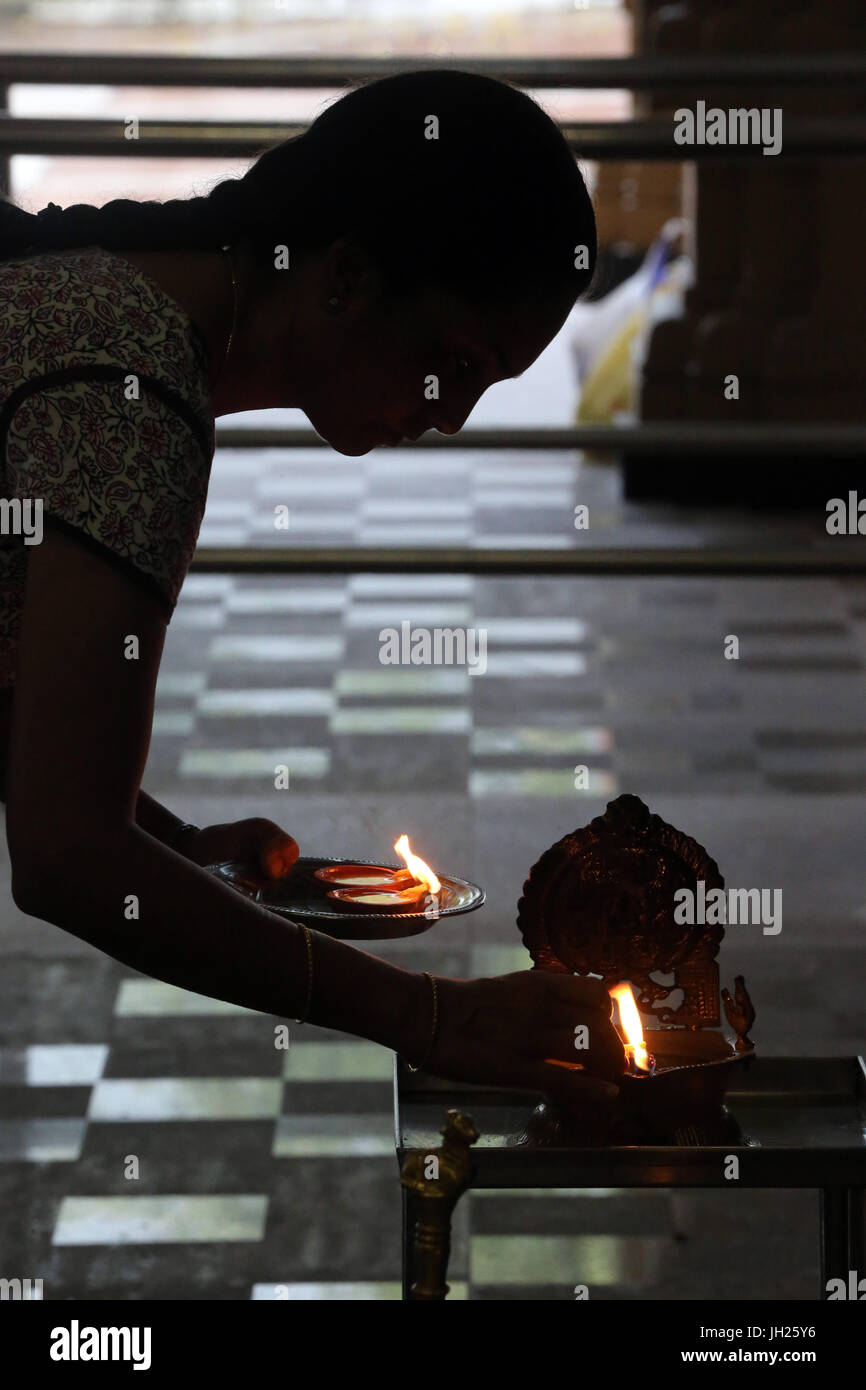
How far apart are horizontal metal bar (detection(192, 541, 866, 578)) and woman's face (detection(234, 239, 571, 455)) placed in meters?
1.07

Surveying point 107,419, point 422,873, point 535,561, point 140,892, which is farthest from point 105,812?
point 535,561

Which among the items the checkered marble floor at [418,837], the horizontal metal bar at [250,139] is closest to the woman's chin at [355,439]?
the checkered marble floor at [418,837]

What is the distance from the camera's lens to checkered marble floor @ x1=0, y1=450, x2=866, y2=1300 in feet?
5.45

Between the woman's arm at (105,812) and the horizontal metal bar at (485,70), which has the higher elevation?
the horizontal metal bar at (485,70)

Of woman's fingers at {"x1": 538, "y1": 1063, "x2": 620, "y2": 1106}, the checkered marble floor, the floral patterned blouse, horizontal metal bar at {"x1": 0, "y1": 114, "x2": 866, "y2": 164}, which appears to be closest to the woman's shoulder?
the floral patterned blouse

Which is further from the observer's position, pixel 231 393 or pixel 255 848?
pixel 255 848

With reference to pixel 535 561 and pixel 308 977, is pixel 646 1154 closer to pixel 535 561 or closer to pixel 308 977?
pixel 308 977

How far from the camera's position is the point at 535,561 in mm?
2051

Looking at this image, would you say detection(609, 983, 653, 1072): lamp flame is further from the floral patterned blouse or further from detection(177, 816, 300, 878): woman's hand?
the floral patterned blouse

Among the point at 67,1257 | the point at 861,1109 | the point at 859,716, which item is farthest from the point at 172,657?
the point at 861,1109

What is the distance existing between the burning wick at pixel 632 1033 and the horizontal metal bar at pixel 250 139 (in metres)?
1.19

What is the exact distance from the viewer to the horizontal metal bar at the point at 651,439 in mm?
2086

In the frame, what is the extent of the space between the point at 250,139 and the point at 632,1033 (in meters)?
1.31

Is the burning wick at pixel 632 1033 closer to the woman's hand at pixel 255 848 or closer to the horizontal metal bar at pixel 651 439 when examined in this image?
the woman's hand at pixel 255 848
